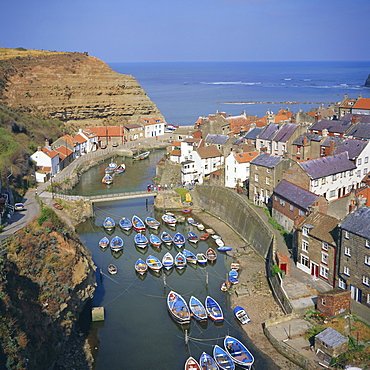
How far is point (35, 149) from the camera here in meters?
60.2

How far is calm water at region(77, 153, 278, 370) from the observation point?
25031 millimetres

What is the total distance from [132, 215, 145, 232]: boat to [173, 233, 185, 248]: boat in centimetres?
351

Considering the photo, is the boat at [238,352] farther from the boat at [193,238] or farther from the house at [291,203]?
the boat at [193,238]

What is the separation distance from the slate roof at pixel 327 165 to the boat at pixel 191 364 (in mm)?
18712

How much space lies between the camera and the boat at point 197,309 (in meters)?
28.0

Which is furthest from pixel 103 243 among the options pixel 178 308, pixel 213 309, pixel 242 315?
pixel 242 315

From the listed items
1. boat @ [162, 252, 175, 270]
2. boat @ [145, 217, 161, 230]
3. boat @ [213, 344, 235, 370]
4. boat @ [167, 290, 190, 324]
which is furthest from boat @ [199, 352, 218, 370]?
boat @ [145, 217, 161, 230]

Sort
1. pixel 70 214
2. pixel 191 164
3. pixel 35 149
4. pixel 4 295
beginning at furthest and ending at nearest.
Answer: pixel 35 149 < pixel 191 164 < pixel 70 214 < pixel 4 295

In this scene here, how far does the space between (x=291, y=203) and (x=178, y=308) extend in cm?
1235

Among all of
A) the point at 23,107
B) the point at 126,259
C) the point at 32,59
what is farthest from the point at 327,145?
the point at 32,59

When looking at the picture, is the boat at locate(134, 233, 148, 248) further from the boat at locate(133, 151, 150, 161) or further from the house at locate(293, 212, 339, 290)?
the boat at locate(133, 151, 150, 161)

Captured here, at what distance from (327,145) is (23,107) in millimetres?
54416

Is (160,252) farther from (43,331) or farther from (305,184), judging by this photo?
(43,331)

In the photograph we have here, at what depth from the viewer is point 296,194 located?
35.5 m
